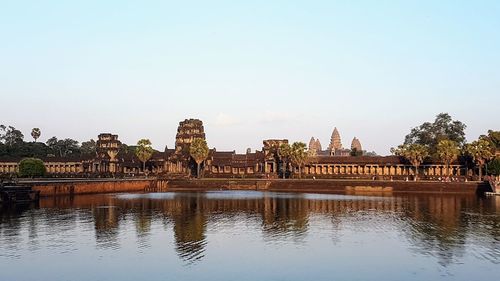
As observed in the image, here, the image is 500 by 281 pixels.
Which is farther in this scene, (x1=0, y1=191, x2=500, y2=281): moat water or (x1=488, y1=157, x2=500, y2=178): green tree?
(x1=488, y1=157, x2=500, y2=178): green tree

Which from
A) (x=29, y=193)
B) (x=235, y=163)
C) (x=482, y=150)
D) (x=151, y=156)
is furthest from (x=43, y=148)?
(x=482, y=150)

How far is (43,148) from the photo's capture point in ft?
501

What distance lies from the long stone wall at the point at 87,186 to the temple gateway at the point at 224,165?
57.3ft

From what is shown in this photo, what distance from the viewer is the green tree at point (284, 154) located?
108 meters

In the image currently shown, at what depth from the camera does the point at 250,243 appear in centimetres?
3759

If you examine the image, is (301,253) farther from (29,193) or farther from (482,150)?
(482,150)

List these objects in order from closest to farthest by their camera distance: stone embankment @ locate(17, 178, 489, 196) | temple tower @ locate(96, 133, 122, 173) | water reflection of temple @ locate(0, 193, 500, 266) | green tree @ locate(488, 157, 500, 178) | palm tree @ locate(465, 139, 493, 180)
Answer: water reflection of temple @ locate(0, 193, 500, 266), stone embankment @ locate(17, 178, 489, 196), green tree @ locate(488, 157, 500, 178), palm tree @ locate(465, 139, 493, 180), temple tower @ locate(96, 133, 122, 173)

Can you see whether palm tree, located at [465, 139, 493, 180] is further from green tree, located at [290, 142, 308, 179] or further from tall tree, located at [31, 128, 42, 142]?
tall tree, located at [31, 128, 42, 142]

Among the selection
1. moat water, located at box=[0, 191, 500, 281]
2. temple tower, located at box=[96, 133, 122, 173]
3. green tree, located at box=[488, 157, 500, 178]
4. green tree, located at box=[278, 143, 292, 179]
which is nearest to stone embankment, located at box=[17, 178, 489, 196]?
green tree, located at box=[488, 157, 500, 178]

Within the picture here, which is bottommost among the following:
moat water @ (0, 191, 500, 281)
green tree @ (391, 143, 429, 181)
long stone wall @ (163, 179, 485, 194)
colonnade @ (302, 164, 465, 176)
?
moat water @ (0, 191, 500, 281)

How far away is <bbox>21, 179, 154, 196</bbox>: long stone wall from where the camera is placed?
7575 cm

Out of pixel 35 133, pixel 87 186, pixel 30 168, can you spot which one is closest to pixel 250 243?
pixel 87 186

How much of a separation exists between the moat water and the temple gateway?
4981 cm

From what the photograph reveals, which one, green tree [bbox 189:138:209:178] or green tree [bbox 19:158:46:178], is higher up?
green tree [bbox 189:138:209:178]
